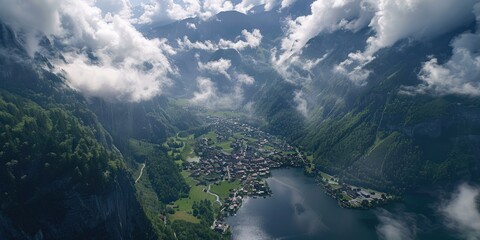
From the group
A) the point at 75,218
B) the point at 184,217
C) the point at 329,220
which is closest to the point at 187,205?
the point at 184,217

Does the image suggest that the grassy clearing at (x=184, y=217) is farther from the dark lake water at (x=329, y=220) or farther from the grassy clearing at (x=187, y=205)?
the dark lake water at (x=329, y=220)

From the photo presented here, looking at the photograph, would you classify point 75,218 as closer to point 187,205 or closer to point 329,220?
point 187,205

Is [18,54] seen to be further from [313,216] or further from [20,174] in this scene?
[313,216]

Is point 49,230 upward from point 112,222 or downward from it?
downward

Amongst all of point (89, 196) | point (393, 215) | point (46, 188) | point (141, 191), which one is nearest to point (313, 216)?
point (393, 215)

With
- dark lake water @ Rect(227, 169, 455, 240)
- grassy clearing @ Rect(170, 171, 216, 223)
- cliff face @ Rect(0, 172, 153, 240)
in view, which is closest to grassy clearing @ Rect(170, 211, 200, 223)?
grassy clearing @ Rect(170, 171, 216, 223)

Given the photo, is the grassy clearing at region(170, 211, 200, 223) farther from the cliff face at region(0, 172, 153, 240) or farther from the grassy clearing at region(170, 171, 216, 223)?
the cliff face at region(0, 172, 153, 240)
